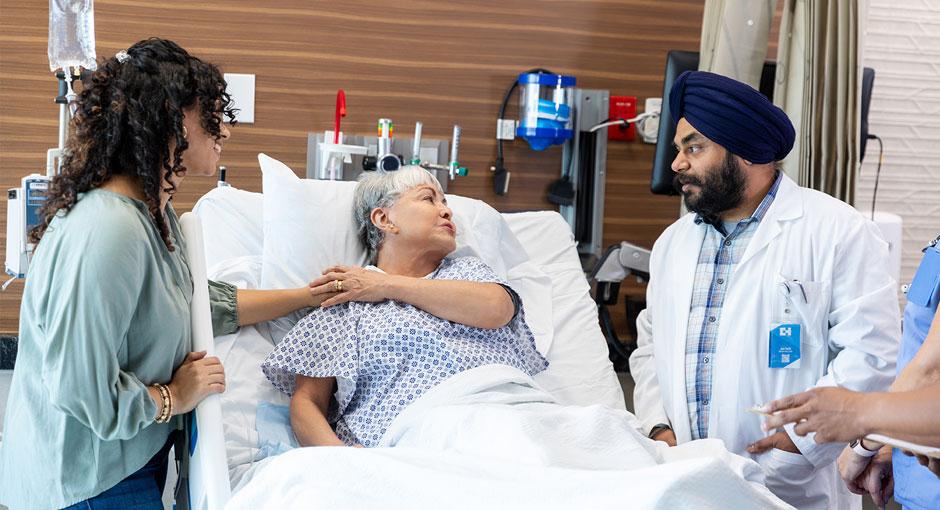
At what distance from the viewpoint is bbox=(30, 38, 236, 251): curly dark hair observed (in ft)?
4.86

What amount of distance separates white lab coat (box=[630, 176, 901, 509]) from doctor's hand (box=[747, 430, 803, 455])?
0.02m

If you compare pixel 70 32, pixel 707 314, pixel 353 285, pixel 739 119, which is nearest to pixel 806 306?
pixel 707 314

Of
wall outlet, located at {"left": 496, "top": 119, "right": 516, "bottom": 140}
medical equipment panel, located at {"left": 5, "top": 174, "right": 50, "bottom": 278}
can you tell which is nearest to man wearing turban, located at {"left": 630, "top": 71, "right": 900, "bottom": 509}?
wall outlet, located at {"left": 496, "top": 119, "right": 516, "bottom": 140}

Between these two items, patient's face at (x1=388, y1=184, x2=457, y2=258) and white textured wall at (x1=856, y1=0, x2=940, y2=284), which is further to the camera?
white textured wall at (x1=856, y1=0, x2=940, y2=284)

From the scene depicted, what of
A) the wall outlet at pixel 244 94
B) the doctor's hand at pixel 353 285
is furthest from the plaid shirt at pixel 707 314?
the wall outlet at pixel 244 94

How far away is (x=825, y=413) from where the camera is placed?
4.13ft

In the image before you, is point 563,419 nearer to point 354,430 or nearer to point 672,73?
point 354,430

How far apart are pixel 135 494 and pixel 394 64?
2301 millimetres

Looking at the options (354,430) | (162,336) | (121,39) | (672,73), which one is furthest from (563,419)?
(121,39)

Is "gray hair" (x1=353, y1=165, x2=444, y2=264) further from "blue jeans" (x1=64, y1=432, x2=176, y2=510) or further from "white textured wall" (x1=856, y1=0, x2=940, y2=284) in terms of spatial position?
"white textured wall" (x1=856, y1=0, x2=940, y2=284)

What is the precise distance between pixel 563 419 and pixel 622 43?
2.45 metres

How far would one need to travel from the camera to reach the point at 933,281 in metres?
1.45

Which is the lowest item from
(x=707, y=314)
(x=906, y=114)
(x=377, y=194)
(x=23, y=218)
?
(x=707, y=314)

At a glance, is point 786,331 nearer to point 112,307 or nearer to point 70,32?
point 112,307
